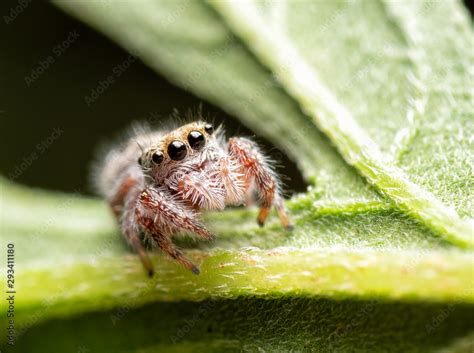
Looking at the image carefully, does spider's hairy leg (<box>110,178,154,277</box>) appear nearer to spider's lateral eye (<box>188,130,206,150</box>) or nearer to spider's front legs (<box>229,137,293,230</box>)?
spider's lateral eye (<box>188,130,206,150</box>)

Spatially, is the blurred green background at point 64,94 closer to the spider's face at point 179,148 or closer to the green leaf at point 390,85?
the green leaf at point 390,85

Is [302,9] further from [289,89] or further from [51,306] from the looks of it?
[51,306]

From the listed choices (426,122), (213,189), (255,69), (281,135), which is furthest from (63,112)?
(426,122)

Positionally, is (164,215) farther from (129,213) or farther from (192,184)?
(129,213)

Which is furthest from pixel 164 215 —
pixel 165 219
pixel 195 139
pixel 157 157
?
pixel 195 139

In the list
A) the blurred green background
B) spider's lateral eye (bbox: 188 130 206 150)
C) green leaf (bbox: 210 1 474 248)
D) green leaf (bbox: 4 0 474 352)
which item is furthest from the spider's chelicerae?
the blurred green background

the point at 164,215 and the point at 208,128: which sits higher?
the point at 208,128

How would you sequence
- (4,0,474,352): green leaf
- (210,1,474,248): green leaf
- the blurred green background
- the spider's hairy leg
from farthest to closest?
1. the blurred green background
2. the spider's hairy leg
3. (210,1,474,248): green leaf
4. (4,0,474,352): green leaf
